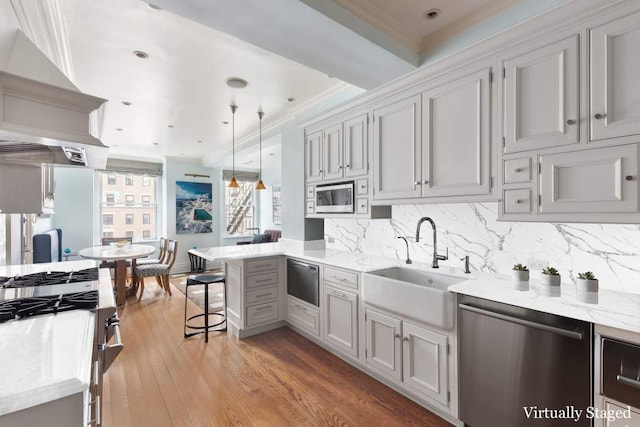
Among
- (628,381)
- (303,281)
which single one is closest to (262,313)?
(303,281)

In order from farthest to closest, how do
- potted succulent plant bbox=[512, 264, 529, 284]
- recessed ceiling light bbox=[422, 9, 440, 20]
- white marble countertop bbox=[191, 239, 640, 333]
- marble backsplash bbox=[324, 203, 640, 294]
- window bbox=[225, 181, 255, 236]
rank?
window bbox=[225, 181, 255, 236], recessed ceiling light bbox=[422, 9, 440, 20], potted succulent plant bbox=[512, 264, 529, 284], marble backsplash bbox=[324, 203, 640, 294], white marble countertop bbox=[191, 239, 640, 333]

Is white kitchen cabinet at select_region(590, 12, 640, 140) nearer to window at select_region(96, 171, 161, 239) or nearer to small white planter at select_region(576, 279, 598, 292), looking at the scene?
small white planter at select_region(576, 279, 598, 292)

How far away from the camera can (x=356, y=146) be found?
294 cm

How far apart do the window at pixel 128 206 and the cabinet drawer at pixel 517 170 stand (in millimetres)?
7154

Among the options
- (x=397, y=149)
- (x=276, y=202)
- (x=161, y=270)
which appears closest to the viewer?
(x=397, y=149)

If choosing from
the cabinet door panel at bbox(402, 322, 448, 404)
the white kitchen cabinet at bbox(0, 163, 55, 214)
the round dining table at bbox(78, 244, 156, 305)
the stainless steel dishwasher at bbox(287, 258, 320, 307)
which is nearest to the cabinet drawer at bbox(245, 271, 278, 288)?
the stainless steel dishwasher at bbox(287, 258, 320, 307)

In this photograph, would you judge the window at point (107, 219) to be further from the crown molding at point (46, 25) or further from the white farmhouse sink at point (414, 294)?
the white farmhouse sink at point (414, 294)

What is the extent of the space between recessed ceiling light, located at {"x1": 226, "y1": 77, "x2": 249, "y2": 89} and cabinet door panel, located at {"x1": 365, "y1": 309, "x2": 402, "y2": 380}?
2.57 meters

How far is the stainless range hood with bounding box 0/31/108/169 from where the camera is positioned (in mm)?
1145

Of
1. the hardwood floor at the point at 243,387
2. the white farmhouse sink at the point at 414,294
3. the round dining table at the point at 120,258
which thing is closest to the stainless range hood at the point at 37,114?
the hardwood floor at the point at 243,387

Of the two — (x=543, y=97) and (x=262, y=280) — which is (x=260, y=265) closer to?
(x=262, y=280)

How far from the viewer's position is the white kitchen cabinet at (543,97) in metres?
1.58

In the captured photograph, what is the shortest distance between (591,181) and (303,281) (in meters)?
2.39

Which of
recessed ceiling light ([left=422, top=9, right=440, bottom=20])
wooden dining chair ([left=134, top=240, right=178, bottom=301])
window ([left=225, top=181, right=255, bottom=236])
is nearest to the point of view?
recessed ceiling light ([left=422, top=9, right=440, bottom=20])
